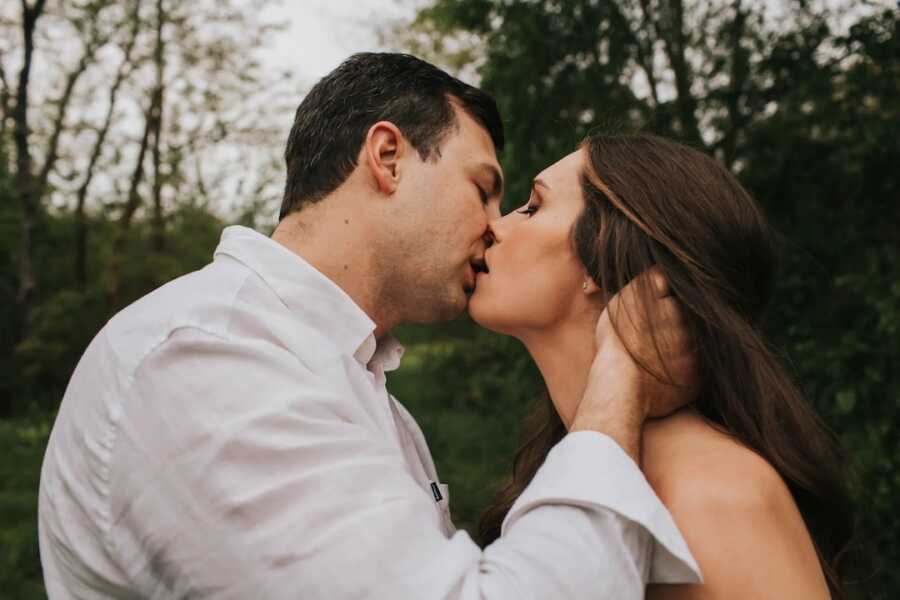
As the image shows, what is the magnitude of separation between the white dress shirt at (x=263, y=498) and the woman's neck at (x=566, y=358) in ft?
2.72

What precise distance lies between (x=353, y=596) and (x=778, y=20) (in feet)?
15.6

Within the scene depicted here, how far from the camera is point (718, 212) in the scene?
7.69 feet

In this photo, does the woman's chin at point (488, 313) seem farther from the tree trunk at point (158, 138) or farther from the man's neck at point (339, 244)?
the tree trunk at point (158, 138)

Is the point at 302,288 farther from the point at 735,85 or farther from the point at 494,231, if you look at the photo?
the point at 735,85

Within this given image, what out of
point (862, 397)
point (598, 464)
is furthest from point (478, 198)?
point (862, 397)

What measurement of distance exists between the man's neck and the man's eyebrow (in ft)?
1.61

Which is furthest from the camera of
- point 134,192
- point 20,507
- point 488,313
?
point 134,192

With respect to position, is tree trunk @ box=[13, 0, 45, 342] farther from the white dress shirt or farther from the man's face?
the white dress shirt

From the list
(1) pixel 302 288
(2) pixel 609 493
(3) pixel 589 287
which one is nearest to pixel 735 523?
(2) pixel 609 493

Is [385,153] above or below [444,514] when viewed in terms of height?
above

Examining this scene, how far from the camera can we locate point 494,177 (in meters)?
3.01

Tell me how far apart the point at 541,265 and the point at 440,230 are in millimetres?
420

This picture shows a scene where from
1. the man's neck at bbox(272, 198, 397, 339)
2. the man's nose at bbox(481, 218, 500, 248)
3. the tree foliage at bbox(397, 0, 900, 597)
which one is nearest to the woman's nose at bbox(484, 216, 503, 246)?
the man's nose at bbox(481, 218, 500, 248)

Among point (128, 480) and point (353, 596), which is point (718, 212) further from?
point (128, 480)
